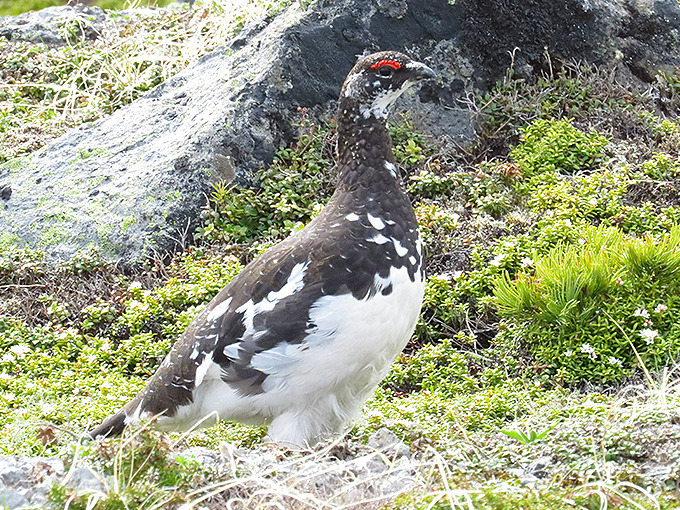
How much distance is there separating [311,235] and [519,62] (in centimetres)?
385

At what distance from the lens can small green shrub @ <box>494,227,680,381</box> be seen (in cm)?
427

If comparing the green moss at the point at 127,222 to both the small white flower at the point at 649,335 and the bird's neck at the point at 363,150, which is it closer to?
the bird's neck at the point at 363,150

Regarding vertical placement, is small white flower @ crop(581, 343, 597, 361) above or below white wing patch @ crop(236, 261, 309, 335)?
below

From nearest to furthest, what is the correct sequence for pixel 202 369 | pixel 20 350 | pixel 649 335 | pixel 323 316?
pixel 323 316 < pixel 202 369 < pixel 649 335 < pixel 20 350

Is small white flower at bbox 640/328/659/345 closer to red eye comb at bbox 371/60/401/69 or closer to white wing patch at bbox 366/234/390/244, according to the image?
white wing patch at bbox 366/234/390/244

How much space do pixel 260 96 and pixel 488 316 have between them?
251cm

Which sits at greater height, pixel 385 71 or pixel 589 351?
pixel 385 71

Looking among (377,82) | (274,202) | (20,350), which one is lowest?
(20,350)

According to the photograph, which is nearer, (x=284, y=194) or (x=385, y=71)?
(x=385, y=71)

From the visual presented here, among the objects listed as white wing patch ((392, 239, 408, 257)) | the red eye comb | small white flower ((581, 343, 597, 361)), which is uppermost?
the red eye comb

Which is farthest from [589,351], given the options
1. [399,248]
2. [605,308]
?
[399,248]

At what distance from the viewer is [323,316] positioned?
11.1ft

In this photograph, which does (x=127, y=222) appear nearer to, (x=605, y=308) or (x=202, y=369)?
(x=202, y=369)

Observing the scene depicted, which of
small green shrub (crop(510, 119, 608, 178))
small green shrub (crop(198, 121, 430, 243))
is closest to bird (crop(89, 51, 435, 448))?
small green shrub (crop(198, 121, 430, 243))
